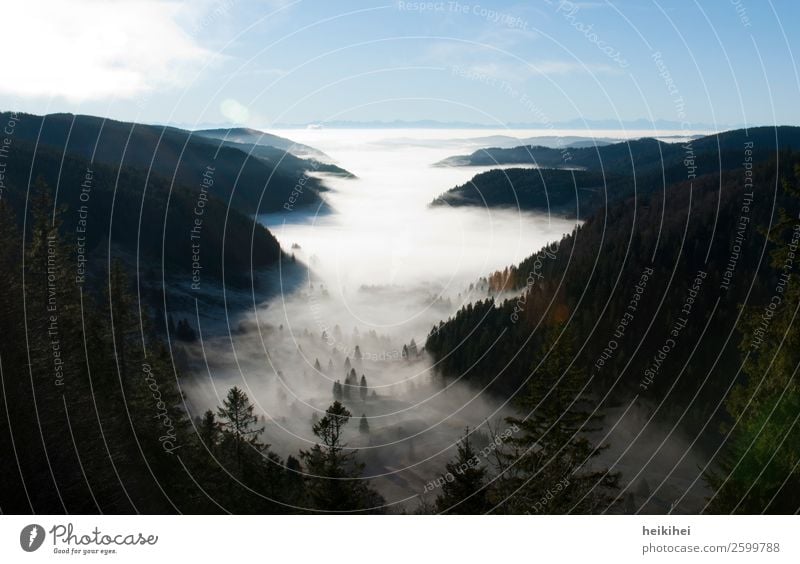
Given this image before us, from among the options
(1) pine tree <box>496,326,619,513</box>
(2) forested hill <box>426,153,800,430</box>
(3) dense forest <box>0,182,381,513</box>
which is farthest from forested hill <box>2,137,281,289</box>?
(1) pine tree <box>496,326,619,513</box>

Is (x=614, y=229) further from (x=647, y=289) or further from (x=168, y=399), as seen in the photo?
(x=168, y=399)

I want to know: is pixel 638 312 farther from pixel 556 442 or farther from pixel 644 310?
pixel 556 442

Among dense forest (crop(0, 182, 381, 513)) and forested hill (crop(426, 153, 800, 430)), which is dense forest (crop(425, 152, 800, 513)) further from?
dense forest (crop(0, 182, 381, 513))

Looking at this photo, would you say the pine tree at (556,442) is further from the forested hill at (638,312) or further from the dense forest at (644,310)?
the forested hill at (638,312)

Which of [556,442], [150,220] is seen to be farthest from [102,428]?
[150,220]

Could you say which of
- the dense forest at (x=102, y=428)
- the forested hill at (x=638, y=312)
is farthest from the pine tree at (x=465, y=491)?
the forested hill at (x=638, y=312)

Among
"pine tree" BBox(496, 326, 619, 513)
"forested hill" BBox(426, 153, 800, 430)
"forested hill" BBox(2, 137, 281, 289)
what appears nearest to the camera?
"pine tree" BBox(496, 326, 619, 513)

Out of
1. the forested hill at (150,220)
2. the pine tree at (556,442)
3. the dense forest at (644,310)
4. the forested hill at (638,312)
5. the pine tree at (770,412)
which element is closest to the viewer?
the pine tree at (770,412)

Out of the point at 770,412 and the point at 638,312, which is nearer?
the point at 770,412

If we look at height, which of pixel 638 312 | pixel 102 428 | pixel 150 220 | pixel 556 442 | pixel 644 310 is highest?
pixel 644 310

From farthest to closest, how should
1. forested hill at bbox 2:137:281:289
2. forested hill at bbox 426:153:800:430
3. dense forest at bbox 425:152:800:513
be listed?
forested hill at bbox 2:137:281:289 → forested hill at bbox 426:153:800:430 → dense forest at bbox 425:152:800:513
